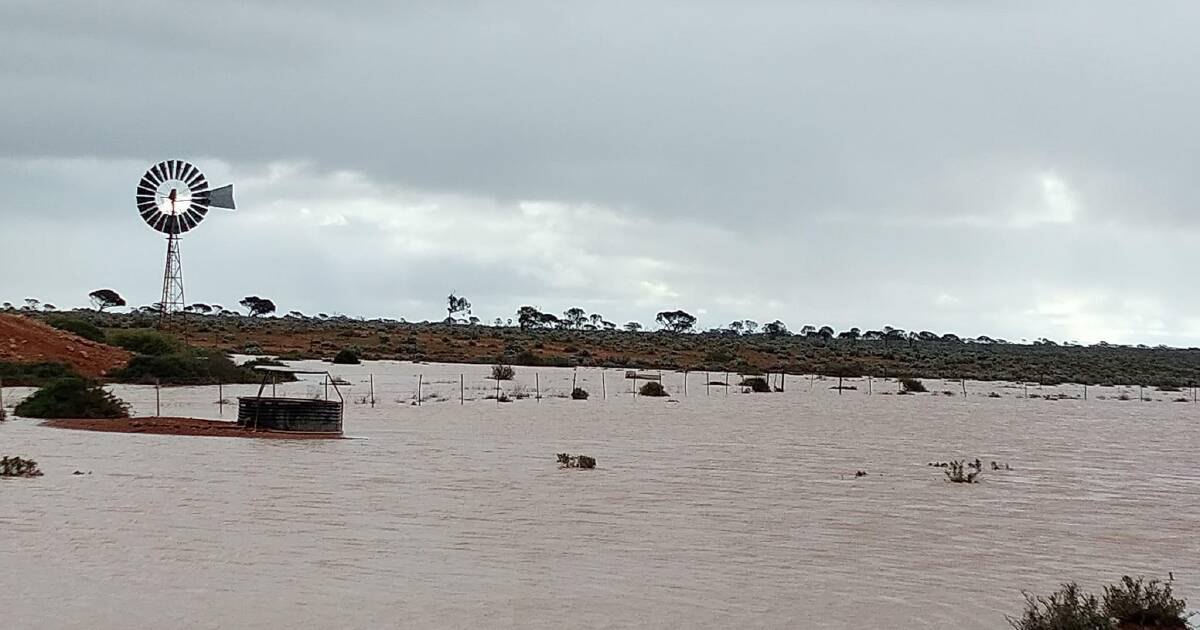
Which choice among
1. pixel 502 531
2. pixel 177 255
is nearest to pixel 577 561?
pixel 502 531

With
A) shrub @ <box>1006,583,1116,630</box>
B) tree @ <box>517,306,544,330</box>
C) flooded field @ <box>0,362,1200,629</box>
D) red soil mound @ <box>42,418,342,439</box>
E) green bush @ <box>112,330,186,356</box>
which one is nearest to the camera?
shrub @ <box>1006,583,1116,630</box>

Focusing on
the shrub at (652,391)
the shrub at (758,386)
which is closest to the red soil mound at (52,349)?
the shrub at (652,391)

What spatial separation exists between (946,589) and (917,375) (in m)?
59.8

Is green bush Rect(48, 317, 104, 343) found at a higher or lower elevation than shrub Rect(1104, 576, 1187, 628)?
higher

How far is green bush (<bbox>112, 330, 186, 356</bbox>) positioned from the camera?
163ft

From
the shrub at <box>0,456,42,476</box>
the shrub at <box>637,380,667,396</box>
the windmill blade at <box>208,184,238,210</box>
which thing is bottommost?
the shrub at <box>0,456,42,476</box>

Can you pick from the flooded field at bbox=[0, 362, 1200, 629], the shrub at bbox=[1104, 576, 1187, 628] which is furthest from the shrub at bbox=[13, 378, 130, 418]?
the shrub at bbox=[1104, 576, 1187, 628]

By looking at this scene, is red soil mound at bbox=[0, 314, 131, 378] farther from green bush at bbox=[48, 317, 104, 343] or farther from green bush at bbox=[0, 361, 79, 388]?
green bush at bbox=[0, 361, 79, 388]

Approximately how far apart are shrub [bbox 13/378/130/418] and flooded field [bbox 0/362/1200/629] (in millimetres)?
1668

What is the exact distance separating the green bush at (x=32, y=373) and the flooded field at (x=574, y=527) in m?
12.1

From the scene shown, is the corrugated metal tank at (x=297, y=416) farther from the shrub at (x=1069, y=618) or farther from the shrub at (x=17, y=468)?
the shrub at (x=1069, y=618)

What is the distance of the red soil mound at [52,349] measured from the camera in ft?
144

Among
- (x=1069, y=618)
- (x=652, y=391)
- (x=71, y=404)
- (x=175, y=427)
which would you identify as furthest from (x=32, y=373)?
(x=1069, y=618)

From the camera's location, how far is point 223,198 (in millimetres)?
51375
